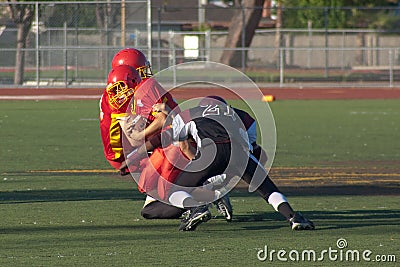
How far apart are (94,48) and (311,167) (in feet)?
61.2

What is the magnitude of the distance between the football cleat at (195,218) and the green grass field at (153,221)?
2.5 inches

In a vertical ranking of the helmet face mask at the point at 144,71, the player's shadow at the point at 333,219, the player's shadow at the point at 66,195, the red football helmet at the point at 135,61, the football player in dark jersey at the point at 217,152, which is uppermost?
the red football helmet at the point at 135,61

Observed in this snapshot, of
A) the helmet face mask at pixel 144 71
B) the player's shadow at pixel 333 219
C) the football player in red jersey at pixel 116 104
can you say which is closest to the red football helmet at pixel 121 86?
the football player in red jersey at pixel 116 104

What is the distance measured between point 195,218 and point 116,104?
125 centimetres

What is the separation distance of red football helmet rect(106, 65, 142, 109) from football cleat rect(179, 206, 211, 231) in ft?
3.68

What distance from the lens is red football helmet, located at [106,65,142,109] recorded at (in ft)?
28.0

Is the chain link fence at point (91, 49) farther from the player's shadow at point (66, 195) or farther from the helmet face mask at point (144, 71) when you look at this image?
the helmet face mask at point (144, 71)

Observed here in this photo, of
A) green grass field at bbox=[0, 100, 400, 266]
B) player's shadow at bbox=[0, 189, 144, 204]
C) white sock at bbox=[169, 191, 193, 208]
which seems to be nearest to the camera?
green grass field at bbox=[0, 100, 400, 266]

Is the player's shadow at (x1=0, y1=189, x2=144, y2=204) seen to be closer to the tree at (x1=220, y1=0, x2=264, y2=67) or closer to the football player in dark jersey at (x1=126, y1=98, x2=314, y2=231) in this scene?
the football player in dark jersey at (x1=126, y1=98, x2=314, y2=231)

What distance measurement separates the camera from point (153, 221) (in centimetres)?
886

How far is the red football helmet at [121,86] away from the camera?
853 centimetres

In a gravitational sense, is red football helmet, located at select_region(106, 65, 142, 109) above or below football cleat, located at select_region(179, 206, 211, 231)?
above

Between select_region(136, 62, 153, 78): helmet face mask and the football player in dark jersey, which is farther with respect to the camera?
select_region(136, 62, 153, 78): helmet face mask

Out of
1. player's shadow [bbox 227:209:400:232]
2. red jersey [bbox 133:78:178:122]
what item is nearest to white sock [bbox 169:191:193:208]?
player's shadow [bbox 227:209:400:232]
